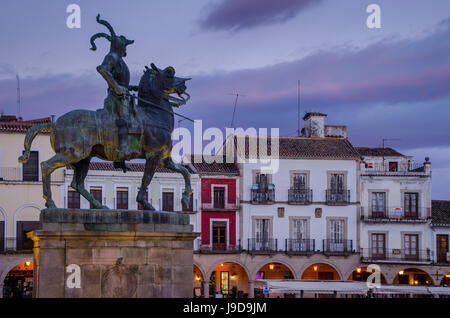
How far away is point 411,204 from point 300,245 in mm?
7309

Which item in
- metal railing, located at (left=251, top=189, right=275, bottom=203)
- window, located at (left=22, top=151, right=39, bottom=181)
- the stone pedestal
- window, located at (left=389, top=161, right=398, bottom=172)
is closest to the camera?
the stone pedestal

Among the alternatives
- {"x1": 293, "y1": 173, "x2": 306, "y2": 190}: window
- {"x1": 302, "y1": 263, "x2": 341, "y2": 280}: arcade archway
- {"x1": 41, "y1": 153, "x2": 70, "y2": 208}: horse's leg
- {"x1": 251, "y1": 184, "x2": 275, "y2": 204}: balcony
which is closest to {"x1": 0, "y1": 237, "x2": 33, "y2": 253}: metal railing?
{"x1": 251, "y1": 184, "x2": 275, "y2": 204}: balcony

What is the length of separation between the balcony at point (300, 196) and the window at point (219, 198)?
13.1ft

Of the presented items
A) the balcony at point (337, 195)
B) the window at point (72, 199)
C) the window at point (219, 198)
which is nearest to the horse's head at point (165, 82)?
the window at point (72, 199)

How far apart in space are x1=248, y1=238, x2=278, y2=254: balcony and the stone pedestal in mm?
31723

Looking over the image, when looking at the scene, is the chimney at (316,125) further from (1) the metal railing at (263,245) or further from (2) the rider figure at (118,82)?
(2) the rider figure at (118,82)

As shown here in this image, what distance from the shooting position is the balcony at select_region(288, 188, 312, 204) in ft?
146

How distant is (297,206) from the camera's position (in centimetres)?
4462

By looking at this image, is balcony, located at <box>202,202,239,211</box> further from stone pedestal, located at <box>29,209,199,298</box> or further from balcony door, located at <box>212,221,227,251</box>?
stone pedestal, located at <box>29,209,199,298</box>

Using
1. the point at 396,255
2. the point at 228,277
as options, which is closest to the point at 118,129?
the point at 228,277

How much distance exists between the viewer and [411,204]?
149 ft

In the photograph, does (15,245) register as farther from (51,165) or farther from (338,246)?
(51,165)
